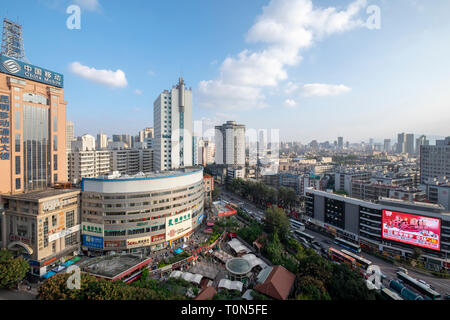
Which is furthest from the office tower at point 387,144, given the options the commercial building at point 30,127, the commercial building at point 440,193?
the commercial building at point 30,127

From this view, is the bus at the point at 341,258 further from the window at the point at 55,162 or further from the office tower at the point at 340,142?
the office tower at the point at 340,142

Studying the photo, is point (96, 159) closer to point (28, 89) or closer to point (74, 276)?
point (28, 89)

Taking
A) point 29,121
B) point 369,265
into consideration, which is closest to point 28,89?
point 29,121

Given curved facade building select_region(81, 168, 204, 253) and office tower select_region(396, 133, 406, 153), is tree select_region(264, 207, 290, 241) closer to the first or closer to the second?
curved facade building select_region(81, 168, 204, 253)

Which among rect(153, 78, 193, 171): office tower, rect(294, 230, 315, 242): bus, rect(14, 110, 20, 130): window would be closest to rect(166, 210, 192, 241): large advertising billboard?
rect(294, 230, 315, 242): bus

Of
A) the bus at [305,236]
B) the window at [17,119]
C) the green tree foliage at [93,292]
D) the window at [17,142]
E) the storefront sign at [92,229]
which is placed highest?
the window at [17,119]

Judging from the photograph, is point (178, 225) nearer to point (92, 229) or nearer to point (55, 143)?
point (92, 229)
